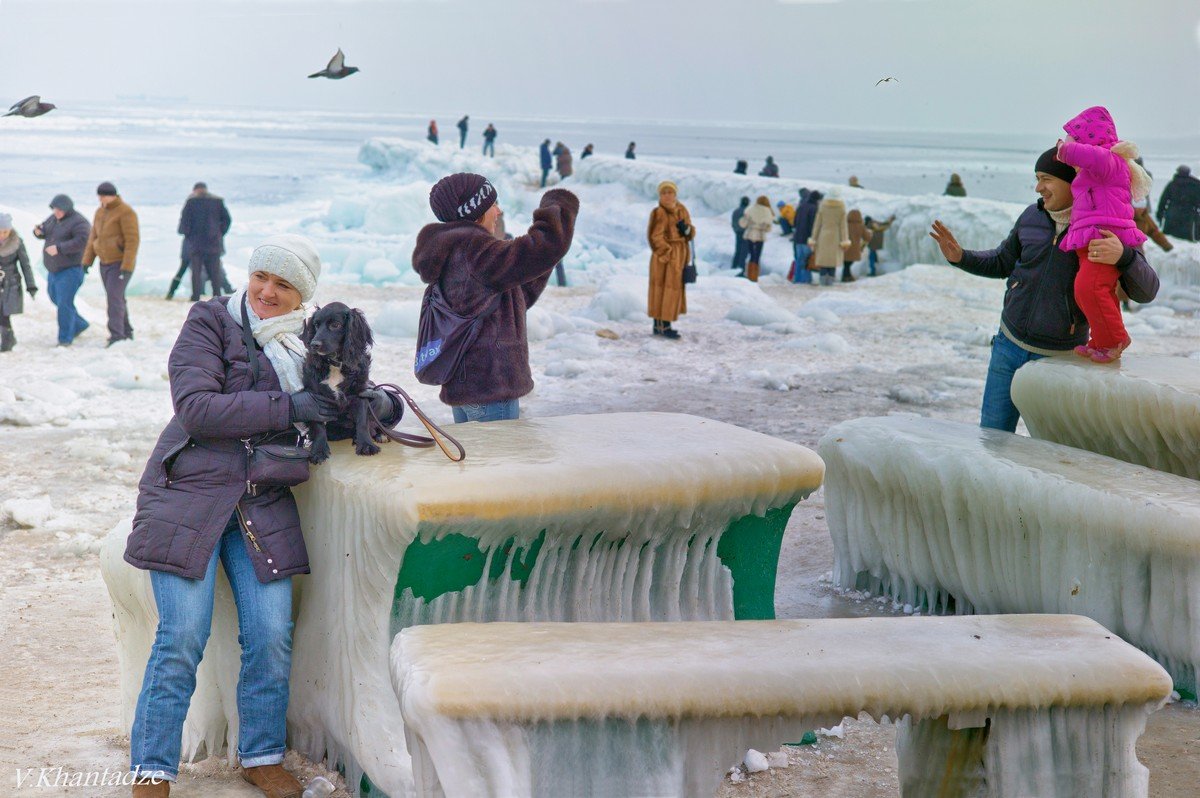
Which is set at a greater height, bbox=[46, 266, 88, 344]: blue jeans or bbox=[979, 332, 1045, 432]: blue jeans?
bbox=[979, 332, 1045, 432]: blue jeans

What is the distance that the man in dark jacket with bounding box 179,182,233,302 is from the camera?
1257 centimetres

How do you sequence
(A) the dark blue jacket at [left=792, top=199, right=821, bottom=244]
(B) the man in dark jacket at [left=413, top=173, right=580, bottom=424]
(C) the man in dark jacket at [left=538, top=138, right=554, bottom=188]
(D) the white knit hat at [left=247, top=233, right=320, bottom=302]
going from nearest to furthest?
1. (D) the white knit hat at [left=247, top=233, right=320, bottom=302]
2. (B) the man in dark jacket at [left=413, top=173, right=580, bottom=424]
3. (A) the dark blue jacket at [left=792, top=199, right=821, bottom=244]
4. (C) the man in dark jacket at [left=538, top=138, right=554, bottom=188]

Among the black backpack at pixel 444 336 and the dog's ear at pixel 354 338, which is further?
the black backpack at pixel 444 336

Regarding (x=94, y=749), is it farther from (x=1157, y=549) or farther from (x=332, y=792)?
(x=1157, y=549)

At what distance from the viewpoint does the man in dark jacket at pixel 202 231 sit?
12570 mm

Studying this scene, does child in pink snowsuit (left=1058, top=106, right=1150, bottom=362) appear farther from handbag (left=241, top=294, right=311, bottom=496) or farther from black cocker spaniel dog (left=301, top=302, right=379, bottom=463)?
handbag (left=241, top=294, right=311, bottom=496)

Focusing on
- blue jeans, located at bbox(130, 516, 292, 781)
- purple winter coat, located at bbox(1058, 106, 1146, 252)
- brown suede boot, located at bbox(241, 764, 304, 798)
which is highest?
purple winter coat, located at bbox(1058, 106, 1146, 252)

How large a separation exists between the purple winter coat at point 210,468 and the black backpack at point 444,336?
3.46ft

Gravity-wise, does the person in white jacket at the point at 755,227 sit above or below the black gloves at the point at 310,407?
below

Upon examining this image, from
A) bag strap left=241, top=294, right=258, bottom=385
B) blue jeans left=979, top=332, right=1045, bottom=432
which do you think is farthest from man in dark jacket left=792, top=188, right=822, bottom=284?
bag strap left=241, top=294, right=258, bottom=385

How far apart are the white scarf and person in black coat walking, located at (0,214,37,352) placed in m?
8.05

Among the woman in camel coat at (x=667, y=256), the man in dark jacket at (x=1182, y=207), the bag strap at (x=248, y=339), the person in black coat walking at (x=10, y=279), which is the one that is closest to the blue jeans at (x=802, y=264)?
the man in dark jacket at (x=1182, y=207)

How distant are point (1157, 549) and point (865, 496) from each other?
126 cm

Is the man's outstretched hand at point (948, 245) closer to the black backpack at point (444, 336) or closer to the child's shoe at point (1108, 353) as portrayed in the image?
the child's shoe at point (1108, 353)
